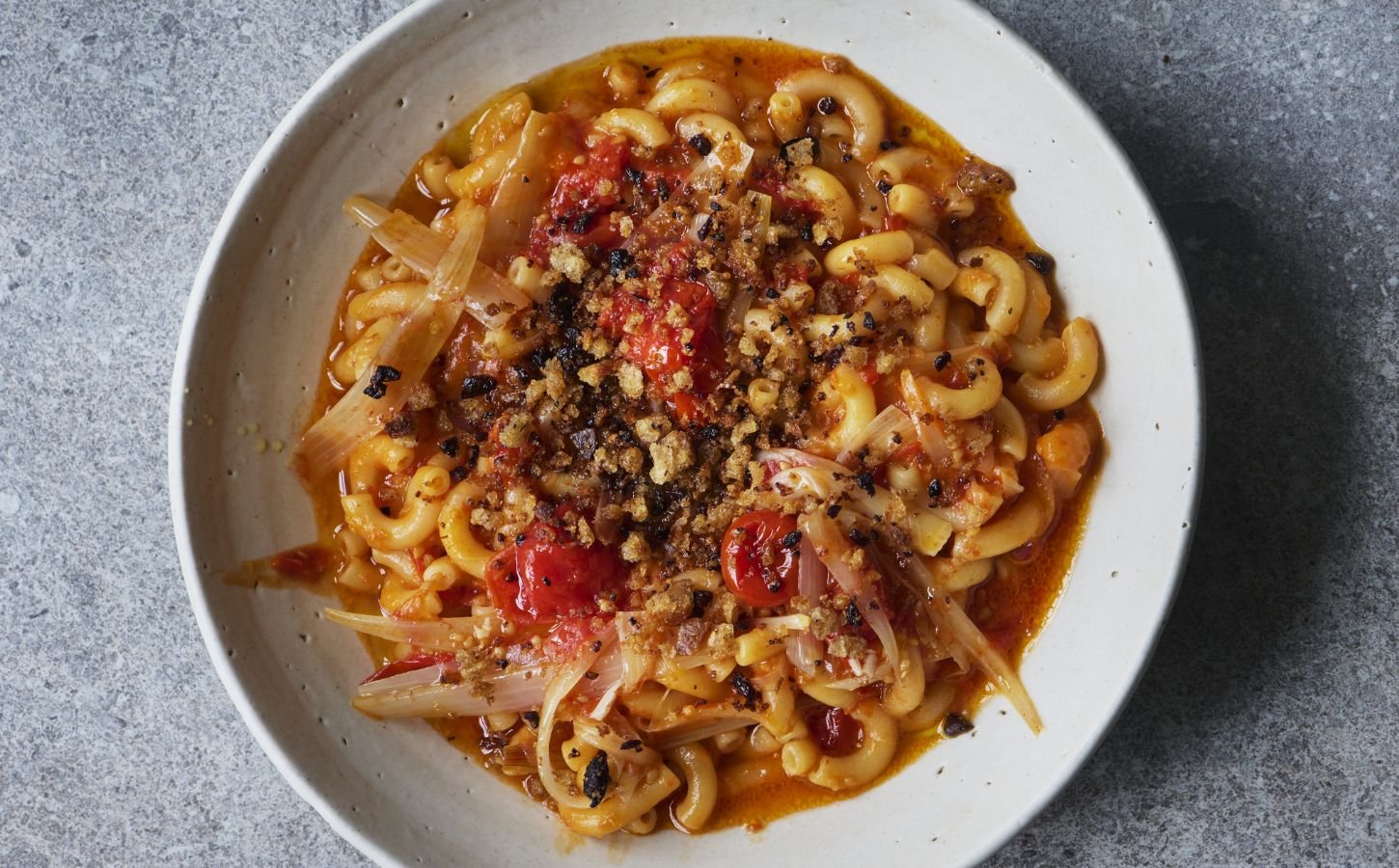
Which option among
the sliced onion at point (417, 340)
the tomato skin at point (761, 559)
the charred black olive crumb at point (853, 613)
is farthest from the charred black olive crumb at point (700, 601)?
the sliced onion at point (417, 340)

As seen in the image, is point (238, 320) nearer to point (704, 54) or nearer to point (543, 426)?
point (543, 426)

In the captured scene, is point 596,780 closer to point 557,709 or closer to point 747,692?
point 557,709

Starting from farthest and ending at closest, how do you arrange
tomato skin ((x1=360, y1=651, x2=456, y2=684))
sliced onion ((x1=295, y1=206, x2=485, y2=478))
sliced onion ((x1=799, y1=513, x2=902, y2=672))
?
tomato skin ((x1=360, y1=651, x2=456, y2=684)) → sliced onion ((x1=295, y1=206, x2=485, y2=478)) → sliced onion ((x1=799, y1=513, x2=902, y2=672))

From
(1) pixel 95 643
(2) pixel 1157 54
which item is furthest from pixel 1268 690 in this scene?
(1) pixel 95 643

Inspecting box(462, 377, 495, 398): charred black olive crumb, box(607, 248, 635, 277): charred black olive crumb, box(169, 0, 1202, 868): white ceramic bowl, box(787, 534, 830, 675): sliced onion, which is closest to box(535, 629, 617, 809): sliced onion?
box(169, 0, 1202, 868): white ceramic bowl

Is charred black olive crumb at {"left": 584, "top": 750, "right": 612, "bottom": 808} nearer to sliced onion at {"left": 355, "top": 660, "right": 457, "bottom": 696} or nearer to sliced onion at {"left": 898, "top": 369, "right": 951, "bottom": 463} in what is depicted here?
sliced onion at {"left": 355, "top": 660, "right": 457, "bottom": 696}

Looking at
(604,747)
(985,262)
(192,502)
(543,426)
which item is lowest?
(604,747)

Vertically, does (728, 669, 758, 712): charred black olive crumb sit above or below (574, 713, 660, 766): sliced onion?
above
